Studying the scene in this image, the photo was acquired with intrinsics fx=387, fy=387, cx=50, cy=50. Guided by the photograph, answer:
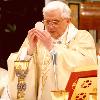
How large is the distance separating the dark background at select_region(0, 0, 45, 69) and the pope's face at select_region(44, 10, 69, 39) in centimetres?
205

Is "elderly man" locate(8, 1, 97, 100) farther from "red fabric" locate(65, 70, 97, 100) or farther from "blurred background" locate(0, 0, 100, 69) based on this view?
"blurred background" locate(0, 0, 100, 69)

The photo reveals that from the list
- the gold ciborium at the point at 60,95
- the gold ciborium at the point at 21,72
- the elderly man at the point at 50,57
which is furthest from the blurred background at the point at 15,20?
the gold ciborium at the point at 60,95

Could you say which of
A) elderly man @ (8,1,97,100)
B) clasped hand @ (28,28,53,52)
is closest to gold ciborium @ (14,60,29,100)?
elderly man @ (8,1,97,100)

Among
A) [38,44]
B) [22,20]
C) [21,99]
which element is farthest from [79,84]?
[22,20]

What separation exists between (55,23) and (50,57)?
0.97 ft

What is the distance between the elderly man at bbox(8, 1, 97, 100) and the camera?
276cm

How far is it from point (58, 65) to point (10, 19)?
95.2 inches

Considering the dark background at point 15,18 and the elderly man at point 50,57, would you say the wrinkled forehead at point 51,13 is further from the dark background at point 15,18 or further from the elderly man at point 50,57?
the dark background at point 15,18

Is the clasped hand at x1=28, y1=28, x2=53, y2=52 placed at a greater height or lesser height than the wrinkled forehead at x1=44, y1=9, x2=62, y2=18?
lesser

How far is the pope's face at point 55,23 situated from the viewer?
2.94 metres

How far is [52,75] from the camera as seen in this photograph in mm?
2824

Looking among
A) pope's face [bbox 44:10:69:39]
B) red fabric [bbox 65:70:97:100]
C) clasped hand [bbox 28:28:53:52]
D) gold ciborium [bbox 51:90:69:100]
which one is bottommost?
gold ciborium [bbox 51:90:69:100]

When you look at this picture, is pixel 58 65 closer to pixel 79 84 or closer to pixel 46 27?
pixel 46 27

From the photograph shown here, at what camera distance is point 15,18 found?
5.09m
